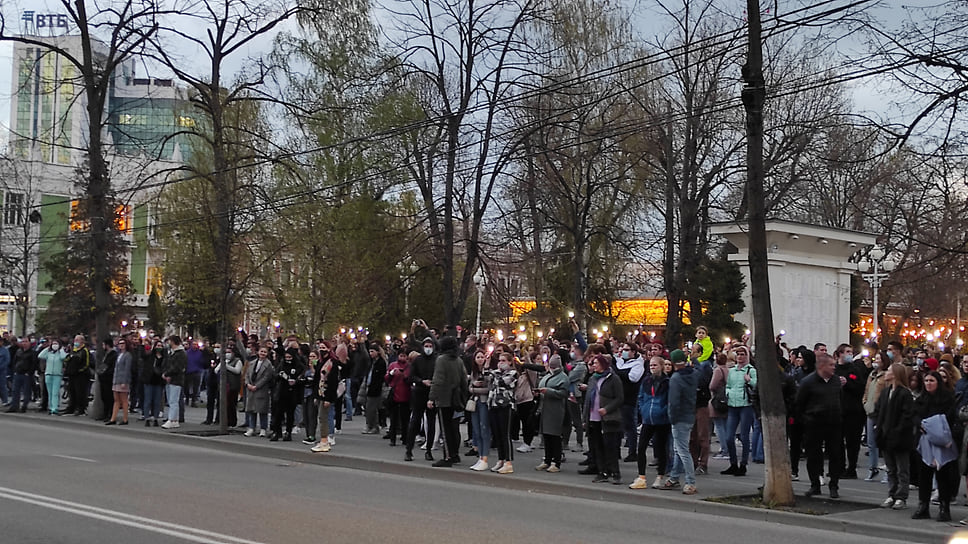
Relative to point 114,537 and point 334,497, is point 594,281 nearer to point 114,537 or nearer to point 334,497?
point 334,497

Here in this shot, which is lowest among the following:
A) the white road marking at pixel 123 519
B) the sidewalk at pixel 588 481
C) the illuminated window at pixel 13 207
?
the sidewalk at pixel 588 481

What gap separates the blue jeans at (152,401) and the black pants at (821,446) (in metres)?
15.4

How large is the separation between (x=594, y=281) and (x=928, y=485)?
27.7 meters

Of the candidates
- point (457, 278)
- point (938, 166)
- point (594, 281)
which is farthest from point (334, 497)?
point (457, 278)

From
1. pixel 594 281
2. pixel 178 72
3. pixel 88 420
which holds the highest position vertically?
pixel 178 72

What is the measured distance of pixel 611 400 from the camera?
15055 mm

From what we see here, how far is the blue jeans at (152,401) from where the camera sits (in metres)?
23.9

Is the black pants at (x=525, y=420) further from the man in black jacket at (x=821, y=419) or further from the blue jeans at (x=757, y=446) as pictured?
the man in black jacket at (x=821, y=419)

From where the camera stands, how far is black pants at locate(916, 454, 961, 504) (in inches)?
475

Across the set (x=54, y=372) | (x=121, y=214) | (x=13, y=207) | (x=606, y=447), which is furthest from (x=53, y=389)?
(x=13, y=207)

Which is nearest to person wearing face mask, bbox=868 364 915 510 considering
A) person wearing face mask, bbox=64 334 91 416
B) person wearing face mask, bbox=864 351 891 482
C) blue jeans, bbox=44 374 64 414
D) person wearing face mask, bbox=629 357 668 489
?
person wearing face mask, bbox=864 351 891 482

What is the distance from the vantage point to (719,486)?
1481 cm

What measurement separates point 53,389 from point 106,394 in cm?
260

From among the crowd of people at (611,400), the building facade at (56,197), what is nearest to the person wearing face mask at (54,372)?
the crowd of people at (611,400)
